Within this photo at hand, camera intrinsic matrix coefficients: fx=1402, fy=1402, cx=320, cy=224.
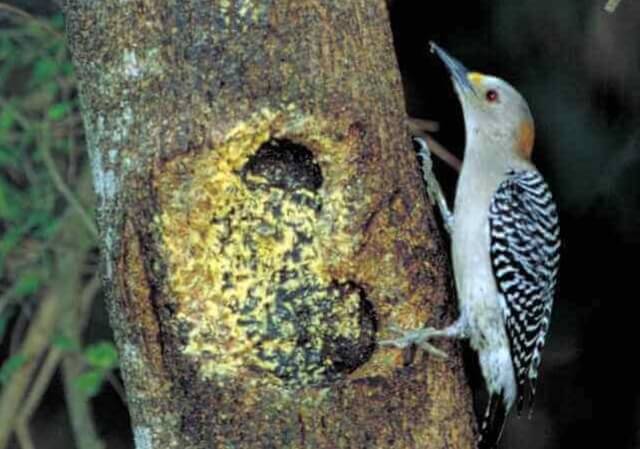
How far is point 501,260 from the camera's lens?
293 centimetres

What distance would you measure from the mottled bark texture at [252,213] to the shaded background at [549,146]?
183 centimetres

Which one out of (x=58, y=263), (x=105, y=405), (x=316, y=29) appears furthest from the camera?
(x=105, y=405)

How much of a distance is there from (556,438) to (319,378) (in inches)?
108

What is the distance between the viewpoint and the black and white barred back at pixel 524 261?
293cm

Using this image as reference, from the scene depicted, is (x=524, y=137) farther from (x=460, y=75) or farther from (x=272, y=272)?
(x=272, y=272)

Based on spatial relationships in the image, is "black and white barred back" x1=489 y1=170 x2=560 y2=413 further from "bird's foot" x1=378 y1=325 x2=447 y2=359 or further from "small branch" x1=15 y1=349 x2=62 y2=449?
"small branch" x1=15 y1=349 x2=62 y2=449

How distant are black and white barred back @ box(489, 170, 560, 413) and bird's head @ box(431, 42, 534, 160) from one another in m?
0.16

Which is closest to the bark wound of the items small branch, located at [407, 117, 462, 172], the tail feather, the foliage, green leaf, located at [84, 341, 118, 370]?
the tail feather

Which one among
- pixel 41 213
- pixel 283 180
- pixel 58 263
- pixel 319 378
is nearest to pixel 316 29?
pixel 283 180

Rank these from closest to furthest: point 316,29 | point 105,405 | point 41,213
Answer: point 316,29, point 41,213, point 105,405

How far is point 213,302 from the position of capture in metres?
2.11

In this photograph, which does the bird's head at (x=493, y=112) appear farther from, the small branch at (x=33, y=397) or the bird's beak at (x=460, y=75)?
the small branch at (x=33, y=397)

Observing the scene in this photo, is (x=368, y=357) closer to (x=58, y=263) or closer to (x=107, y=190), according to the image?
(x=107, y=190)

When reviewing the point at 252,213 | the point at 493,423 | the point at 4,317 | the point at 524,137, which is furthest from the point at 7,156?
the point at 252,213
